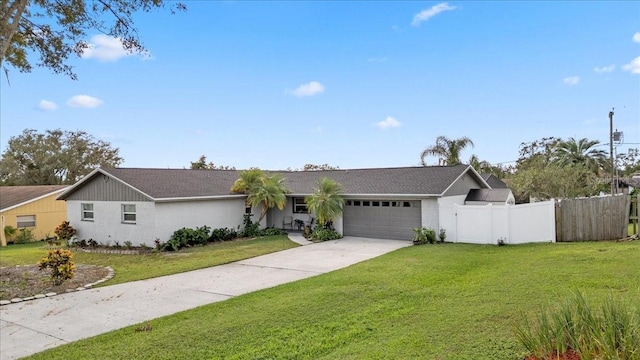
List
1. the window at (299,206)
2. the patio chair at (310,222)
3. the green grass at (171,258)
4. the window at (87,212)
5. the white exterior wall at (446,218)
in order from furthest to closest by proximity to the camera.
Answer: the window at (299,206), the patio chair at (310,222), the window at (87,212), the white exterior wall at (446,218), the green grass at (171,258)

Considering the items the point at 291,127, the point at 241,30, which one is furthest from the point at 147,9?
the point at 291,127

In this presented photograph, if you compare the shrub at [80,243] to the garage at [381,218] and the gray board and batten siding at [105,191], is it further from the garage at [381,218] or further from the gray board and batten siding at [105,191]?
the garage at [381,218]

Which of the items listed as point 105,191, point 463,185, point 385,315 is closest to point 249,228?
point 105,191

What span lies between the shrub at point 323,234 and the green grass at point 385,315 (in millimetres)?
7974

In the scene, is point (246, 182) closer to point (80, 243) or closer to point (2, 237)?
point (80, 243)

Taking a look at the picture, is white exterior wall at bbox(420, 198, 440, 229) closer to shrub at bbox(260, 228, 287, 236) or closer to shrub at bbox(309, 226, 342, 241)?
shrub at bbox(309, 226, 342, 241)

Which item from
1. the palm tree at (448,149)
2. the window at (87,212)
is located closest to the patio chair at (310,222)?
the window at (87,212)

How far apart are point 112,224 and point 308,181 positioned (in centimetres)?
1029

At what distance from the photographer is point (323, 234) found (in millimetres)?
19469

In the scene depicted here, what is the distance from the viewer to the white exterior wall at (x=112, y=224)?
1827 centimetres

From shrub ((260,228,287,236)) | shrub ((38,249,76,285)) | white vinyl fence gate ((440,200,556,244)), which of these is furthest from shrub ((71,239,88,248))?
white vinyl fence gate ((440,200,556,244))

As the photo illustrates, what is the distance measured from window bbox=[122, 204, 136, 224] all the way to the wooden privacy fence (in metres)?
17.6

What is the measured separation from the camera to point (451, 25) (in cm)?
1769

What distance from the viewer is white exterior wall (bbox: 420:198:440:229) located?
57.8 feet
